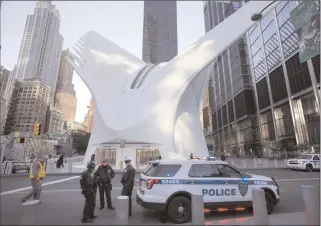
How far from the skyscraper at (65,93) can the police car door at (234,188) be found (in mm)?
177731

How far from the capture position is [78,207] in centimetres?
817

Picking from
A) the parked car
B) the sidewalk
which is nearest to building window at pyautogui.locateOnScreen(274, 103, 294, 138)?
the parked car

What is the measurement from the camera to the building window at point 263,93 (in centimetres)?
6288

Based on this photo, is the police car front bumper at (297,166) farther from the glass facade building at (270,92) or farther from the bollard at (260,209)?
the glass facade building at (270,92)

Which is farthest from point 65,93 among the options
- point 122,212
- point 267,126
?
point 122,212

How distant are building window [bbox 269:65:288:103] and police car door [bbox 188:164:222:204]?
5483cm

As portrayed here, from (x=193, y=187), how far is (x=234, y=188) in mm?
1301

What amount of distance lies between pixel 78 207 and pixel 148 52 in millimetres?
155763

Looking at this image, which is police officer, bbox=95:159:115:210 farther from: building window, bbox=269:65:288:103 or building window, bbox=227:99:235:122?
building window, bbox=227:99:235:122

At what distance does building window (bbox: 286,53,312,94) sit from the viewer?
152ft

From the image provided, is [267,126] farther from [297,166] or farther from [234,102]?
[297,166]

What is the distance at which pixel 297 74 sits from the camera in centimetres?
4897

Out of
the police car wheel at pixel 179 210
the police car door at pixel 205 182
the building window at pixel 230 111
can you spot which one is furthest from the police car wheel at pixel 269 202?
the building window at pixel 230 111

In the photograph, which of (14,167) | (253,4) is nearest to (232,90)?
(253,4)
